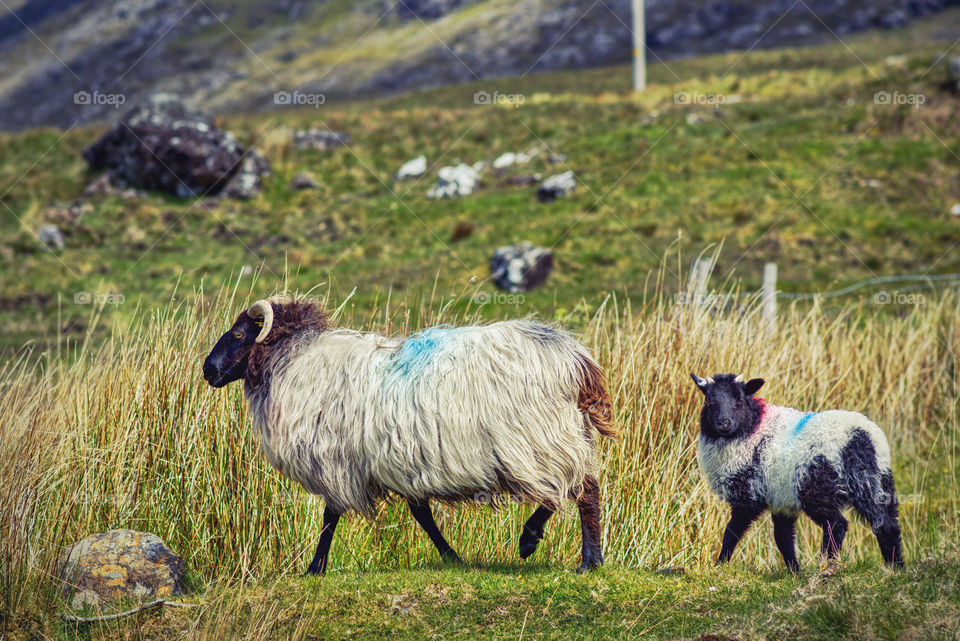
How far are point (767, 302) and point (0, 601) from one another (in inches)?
367

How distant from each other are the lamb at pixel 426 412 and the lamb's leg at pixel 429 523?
1cm

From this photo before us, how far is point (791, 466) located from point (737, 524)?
2.02ft

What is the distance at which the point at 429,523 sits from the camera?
6.16 meters

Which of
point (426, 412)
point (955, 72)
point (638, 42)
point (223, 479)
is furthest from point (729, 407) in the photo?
point (638, 42)

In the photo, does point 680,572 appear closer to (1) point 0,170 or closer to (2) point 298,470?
(2) point 298,470

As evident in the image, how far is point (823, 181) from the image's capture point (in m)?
27.8

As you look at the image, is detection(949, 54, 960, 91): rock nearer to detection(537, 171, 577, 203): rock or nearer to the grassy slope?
the grassy slope

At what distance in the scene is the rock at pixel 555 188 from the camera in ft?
96.5

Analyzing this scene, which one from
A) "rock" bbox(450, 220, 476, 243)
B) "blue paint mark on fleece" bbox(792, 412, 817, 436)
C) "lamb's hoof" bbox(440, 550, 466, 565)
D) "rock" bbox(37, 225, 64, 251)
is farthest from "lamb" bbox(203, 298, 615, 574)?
"rock" bbox(37, 225, 64, 251)

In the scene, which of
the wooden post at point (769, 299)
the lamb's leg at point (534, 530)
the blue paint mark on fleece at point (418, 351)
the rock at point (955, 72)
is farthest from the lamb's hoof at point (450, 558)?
the rock at point (955, 72)

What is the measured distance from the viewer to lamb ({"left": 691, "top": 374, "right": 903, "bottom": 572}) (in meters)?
5.66

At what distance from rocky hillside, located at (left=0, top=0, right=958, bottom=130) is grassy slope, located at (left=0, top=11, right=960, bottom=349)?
218 feet

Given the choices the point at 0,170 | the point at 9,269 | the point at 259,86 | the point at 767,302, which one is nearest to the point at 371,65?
the point at 259,86

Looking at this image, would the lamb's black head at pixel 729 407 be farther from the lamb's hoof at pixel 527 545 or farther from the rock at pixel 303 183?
the rock at pixel 303 183
